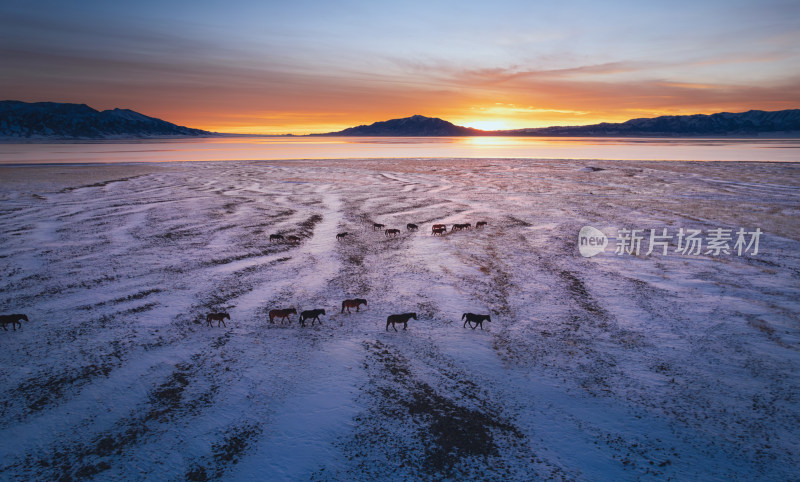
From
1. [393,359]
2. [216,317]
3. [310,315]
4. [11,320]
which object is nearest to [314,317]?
[310,315]

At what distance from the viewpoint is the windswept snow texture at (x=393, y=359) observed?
24.2 feet

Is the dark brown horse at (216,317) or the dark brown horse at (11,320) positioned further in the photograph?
the dark brown horse at (216,317)

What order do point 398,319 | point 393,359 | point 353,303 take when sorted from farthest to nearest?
point 353,303 < point 398,319 < point 393,359

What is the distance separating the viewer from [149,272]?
16547 mm

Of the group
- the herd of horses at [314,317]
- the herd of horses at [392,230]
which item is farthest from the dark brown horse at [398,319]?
the herd of horses at [392,230]

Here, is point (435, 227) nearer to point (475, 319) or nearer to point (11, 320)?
point (475, 319)

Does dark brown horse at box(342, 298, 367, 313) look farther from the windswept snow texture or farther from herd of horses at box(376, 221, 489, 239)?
herd of horses at box(376, 221, 489, 239)

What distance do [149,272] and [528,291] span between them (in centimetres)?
1576

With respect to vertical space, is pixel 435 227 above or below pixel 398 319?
above

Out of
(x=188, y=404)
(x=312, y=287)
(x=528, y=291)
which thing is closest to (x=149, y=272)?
(x=312, y=287)

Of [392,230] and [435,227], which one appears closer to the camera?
[392,230]

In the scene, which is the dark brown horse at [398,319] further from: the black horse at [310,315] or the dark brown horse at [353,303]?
the black horse at [310,315]

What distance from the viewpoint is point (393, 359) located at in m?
10.6

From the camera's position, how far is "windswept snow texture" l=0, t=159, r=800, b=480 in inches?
290
